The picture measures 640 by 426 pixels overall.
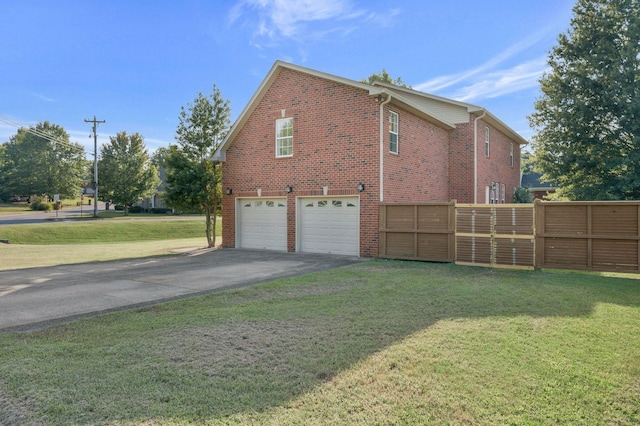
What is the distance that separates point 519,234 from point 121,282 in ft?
34.9

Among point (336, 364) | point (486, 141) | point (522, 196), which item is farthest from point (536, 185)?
point (336, 364)

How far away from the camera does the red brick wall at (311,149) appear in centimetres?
1362

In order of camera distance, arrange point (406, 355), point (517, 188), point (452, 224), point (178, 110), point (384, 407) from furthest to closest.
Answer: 1. point (517, 188)
2. point (178, 110)
3. point (452, 224)
4. point (406, 355)
5. point (384, 407)

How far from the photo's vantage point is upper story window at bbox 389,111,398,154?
14.2 metres

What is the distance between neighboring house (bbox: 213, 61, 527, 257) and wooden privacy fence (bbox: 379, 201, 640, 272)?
1.13 meters

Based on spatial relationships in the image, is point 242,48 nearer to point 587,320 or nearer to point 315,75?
point 315,75

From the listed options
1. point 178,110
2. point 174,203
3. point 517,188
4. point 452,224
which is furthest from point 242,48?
point 517,188

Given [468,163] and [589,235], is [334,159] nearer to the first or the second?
[468,163]

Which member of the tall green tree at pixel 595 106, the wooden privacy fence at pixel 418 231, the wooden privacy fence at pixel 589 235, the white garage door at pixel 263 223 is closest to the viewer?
the wooden privacy fence at pixel 589 235

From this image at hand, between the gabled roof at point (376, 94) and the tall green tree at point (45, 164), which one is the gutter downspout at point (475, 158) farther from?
the tall green tree at point (45, 164)

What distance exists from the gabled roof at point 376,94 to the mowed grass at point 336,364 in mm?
8730

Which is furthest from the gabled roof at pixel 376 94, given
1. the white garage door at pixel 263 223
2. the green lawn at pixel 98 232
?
the green lawn at pixel 98 232

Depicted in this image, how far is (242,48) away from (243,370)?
1694 centimetres

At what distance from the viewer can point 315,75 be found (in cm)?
1470
